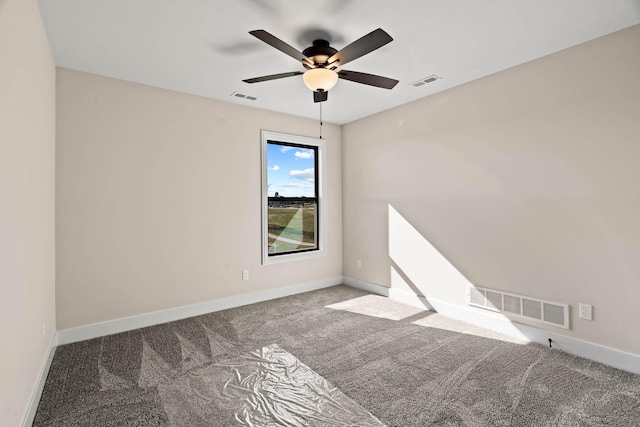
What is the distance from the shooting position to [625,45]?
243 cm

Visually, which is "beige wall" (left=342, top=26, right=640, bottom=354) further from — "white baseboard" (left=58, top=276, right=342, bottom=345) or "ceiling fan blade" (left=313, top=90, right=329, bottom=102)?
"ceiling fan blade" (left=313, top=90, right=329, bottom=102)

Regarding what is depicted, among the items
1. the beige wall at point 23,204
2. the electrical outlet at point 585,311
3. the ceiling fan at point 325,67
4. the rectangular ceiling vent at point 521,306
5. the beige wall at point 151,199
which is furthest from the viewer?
the beige wall at point 151,199

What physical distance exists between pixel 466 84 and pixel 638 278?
7.66 ft

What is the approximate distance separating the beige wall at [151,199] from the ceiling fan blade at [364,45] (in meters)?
2.05

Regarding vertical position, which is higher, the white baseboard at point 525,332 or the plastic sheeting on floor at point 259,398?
the white baseboard at point 525,332

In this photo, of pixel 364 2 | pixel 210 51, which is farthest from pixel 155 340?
pixel 364 2

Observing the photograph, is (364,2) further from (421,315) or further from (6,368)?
(421,315)

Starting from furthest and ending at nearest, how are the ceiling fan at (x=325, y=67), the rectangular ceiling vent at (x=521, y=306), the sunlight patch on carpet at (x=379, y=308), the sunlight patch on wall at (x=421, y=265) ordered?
the sunlight patch on carpet at (x=379, y=308), the sunlight patch on wall at (x=421, y=265), the rectangular ceiling vent at (x=521, y=306), the ceiling fan at (x=325, y=67)

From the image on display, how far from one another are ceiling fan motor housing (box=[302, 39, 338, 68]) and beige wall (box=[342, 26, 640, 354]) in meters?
1.80

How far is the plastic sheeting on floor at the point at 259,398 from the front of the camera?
1920mm

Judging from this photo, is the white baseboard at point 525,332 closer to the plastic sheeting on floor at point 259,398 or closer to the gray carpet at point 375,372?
the gray carpet at point 375,372

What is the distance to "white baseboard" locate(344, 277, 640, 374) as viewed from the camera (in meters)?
2.48

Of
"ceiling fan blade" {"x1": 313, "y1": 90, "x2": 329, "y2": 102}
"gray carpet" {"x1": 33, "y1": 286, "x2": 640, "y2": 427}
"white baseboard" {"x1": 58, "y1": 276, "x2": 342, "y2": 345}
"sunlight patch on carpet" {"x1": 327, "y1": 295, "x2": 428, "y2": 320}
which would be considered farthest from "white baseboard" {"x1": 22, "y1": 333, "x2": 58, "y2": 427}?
"ceiling fan blade" {"x1": 313, "y1": 90, "x2": 329, "y2": 102}

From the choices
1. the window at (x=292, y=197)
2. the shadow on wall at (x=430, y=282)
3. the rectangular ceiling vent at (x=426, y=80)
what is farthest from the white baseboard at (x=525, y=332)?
the rectangular ceiling vent at (x=426, y=80)
